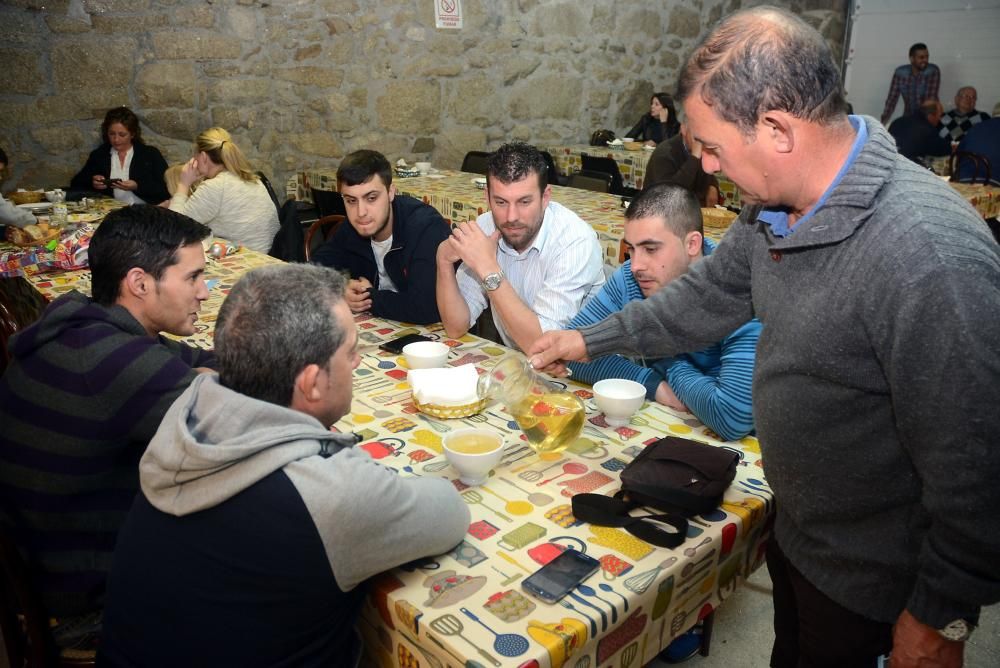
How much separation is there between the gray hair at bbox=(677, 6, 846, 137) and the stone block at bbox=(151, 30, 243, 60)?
4.99 m

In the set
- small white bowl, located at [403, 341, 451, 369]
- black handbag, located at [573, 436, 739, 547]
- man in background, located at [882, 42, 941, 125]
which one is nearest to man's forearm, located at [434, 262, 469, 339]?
small white bowl, located at [403, 341, 451, 369]

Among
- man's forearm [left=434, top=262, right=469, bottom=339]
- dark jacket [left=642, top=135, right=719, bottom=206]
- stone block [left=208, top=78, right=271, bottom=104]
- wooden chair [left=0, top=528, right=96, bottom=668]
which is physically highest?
stone block [left=208, top=78, right=271, bottom=104]

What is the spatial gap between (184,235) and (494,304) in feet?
2.94

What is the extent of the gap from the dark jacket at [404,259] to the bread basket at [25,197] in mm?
2491

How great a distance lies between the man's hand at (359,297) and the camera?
7.66ft

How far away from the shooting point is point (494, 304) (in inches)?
86.9

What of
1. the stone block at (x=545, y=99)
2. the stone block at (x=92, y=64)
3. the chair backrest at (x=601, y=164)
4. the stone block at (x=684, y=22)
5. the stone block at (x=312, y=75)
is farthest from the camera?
the stone block at (x=684, y=22)

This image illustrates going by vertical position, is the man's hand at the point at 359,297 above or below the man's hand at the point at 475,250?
below

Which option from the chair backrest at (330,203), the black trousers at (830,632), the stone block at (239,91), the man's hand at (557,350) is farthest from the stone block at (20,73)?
the black trousers at (830,632)

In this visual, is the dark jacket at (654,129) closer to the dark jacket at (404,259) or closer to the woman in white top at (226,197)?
the woman in white top at (226,197)

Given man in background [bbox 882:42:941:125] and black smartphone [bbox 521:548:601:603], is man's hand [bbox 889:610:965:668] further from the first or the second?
man in background [bbox 882:42:941:125]

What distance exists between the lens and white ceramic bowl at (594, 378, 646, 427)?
1.60 m

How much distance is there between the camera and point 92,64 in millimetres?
4730

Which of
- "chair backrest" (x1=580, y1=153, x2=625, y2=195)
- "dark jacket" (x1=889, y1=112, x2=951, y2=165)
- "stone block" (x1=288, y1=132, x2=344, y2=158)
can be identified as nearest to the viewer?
"stone block" (x1=288, y1=132, x2=344, y2=158)
